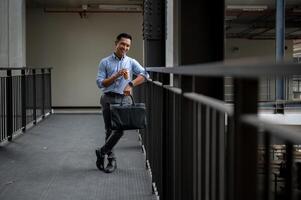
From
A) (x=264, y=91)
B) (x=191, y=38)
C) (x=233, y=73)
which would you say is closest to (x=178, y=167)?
(x=191, y=38)

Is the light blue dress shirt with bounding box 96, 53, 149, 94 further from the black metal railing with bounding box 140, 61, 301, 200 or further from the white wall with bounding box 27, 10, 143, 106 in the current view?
the white wall with bounding box 27, 10, 143, 106

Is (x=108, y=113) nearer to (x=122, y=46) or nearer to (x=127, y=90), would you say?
(x=127, y=90)

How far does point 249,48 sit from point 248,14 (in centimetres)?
516

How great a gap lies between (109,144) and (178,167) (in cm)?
282

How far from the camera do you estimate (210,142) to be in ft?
5.74

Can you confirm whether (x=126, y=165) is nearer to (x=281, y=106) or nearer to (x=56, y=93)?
(x=281, y=106)

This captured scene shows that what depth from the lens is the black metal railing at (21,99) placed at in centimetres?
768

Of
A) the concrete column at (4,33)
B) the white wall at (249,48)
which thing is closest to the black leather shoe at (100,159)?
the concrete column at (4,33)

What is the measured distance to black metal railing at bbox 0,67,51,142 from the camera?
25.2 ft

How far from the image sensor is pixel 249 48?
2253 cm

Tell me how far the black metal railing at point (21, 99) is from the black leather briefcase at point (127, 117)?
10.1ft

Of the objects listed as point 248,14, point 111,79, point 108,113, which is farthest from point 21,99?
point 248,14

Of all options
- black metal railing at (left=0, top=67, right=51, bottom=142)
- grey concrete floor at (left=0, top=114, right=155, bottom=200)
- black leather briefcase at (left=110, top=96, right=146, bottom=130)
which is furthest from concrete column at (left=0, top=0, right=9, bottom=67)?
black leather briefcase at (left=110, top=96, right=146, bottom=130)

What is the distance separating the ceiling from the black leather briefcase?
30.8 ft
